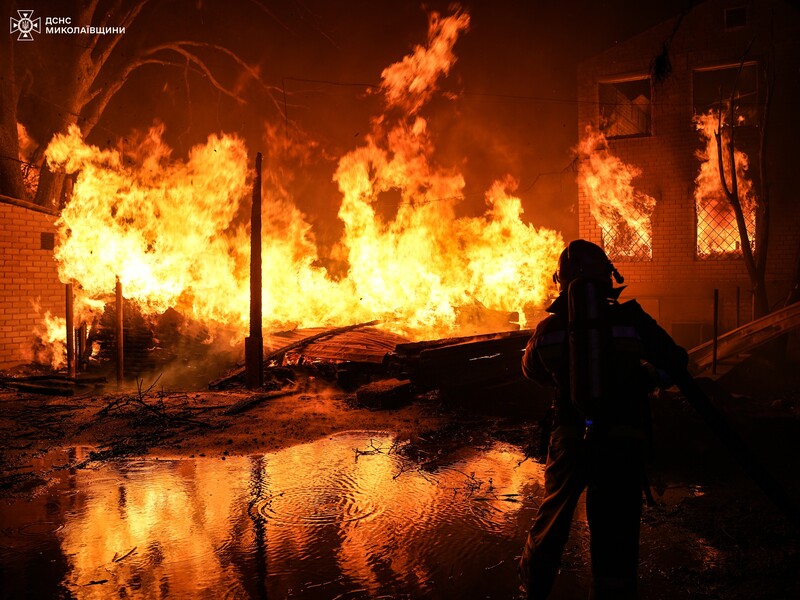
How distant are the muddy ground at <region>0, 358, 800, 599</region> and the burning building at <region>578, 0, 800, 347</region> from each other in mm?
3060

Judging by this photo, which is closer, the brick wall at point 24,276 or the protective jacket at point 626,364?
the protective jacket at point 626,364

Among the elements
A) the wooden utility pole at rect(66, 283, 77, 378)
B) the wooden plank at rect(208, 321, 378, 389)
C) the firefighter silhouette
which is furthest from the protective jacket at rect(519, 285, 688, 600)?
the wooden utility pole at rect(66, 283, 77, 378)

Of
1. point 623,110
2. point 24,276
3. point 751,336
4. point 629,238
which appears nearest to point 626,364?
point 751,336

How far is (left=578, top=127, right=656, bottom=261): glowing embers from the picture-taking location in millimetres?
15281

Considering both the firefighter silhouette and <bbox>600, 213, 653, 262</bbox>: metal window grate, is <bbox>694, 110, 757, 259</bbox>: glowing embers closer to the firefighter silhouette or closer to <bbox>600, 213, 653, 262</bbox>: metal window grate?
<bbox>600, 213, 653, 262</bbox>: metal window grate

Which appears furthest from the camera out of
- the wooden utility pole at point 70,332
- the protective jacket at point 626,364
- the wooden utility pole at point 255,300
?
the wooden utility pole at point 70,332

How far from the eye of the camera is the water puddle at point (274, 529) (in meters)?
3.87

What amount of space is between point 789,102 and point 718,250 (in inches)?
147

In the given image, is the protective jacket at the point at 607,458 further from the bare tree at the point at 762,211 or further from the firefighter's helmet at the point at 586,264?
the bare tree at the point at 762,211

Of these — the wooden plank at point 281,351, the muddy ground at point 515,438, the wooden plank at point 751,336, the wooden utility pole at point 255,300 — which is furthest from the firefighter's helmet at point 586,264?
the wooden plank at point 281,351

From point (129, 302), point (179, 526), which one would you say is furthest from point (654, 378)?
point (129, 302)

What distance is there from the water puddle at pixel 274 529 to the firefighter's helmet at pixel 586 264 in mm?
2022

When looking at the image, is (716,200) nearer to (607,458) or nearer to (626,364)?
(626,364)

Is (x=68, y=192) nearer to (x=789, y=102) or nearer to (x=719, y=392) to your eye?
(x=719, y=392)
